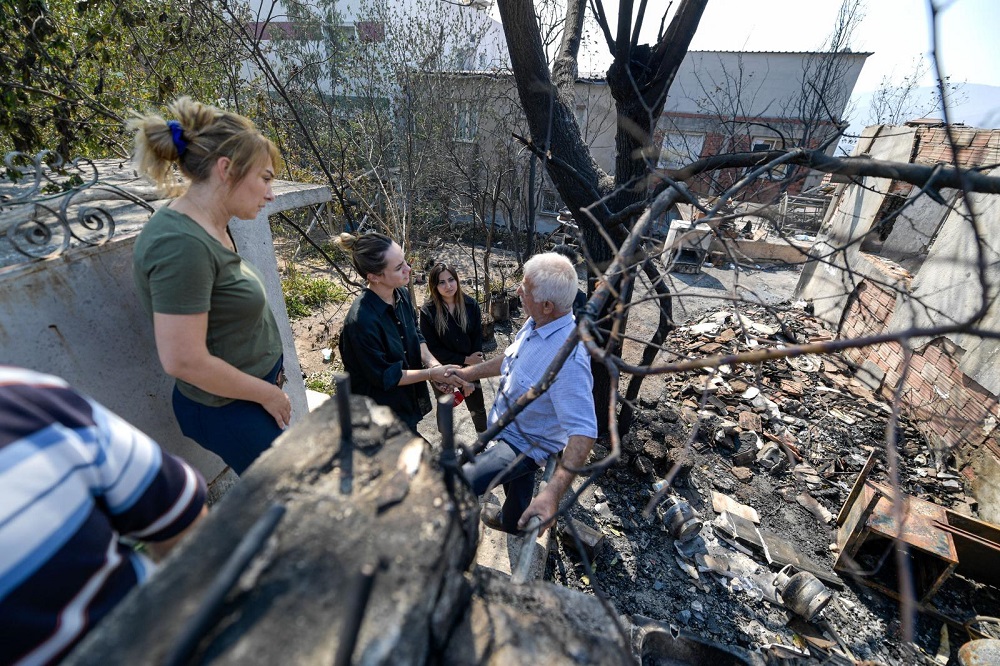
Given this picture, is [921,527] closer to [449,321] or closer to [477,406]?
[477,406]

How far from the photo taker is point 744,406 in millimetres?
5504

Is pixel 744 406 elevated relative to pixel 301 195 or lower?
lower

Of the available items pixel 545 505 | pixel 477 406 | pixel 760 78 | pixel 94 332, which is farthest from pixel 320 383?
pixel 760 78

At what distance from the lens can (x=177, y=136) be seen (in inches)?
64.4

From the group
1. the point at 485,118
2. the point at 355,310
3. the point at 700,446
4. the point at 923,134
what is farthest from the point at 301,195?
the point at 485,118

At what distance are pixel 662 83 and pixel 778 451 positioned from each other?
160 inches

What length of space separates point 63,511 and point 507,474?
172 centimetres

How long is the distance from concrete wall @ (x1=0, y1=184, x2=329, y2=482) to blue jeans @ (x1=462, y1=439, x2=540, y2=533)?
5.56 ft

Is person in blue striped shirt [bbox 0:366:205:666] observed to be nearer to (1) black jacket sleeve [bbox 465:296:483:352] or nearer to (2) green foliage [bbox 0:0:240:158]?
(1) black jacket sleeve [bbox 465:296:483:352]

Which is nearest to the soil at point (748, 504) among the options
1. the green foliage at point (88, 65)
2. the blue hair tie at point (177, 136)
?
the blue hair tie at point (177, 136)

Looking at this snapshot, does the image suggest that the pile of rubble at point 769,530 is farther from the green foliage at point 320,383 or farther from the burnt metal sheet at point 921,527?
the green foliage at point 320,383

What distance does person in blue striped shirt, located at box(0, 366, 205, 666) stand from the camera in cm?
81

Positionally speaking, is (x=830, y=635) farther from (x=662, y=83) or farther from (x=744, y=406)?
(x=662, y=83)

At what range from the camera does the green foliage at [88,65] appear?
10.8 ft
